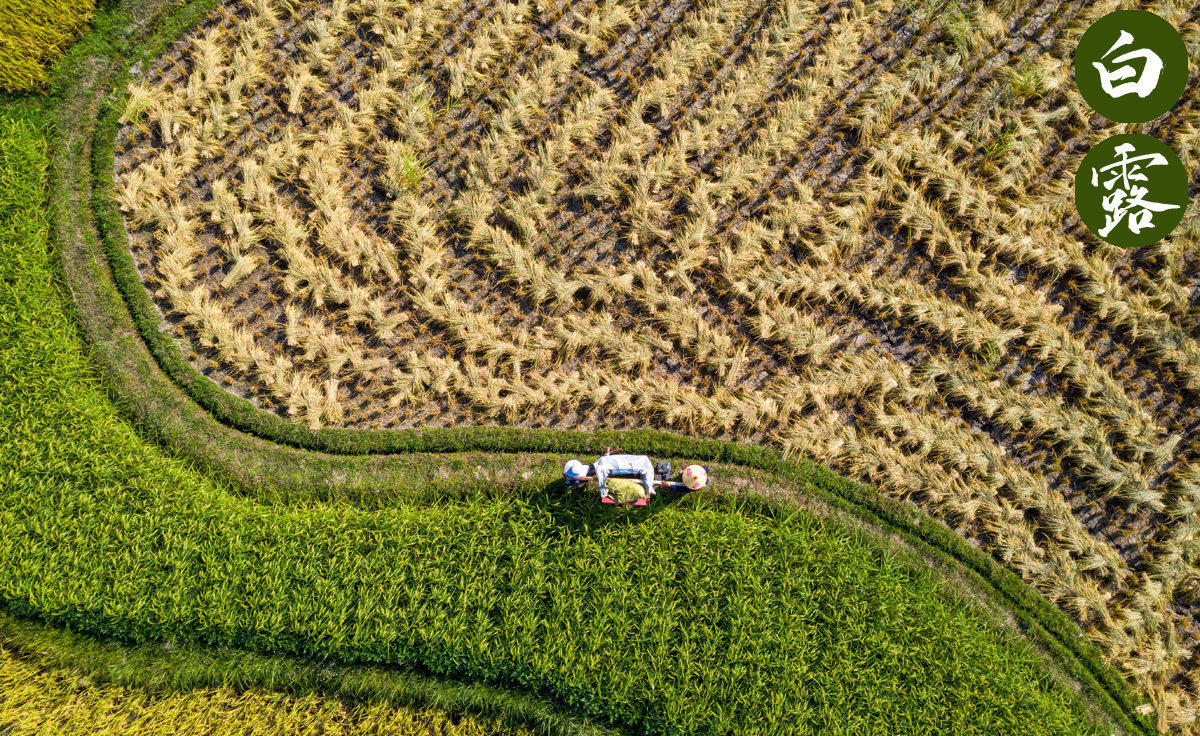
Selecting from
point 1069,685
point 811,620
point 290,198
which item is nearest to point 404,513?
point 290,198

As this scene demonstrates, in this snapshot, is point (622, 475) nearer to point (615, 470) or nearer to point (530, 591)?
point (615, 470)

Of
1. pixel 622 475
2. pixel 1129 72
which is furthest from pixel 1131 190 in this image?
pixel 622 475

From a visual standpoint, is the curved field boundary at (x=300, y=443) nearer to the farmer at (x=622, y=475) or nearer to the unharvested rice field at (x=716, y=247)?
the unharvested rice field at (x=716, y=247)

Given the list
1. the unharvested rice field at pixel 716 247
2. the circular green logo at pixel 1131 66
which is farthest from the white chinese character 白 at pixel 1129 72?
the unharvested rice field at pixel 716 247

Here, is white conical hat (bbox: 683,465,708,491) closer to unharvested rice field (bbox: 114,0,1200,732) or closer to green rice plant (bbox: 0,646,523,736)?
unharvested rice field (bbox: 114,0,1200,732)

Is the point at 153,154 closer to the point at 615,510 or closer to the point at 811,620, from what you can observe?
the point at 615,510

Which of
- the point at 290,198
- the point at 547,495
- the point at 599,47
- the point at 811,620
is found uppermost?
the point at 599,47
